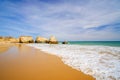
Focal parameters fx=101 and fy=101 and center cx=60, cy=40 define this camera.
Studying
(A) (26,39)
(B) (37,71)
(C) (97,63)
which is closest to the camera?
(B) (37,71)

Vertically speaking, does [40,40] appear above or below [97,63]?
above

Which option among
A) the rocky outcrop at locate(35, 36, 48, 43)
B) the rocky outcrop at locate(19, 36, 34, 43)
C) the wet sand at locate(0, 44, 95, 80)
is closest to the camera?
the wet sand at locate(0, 44, 95, 80)

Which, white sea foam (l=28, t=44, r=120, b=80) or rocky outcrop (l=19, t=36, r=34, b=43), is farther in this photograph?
rocky outcrop (l=19, t=36, r=34, b=43)

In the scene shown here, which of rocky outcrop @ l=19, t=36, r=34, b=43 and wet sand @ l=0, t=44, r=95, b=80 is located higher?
rocky outcrop @ l=19, t=36, r=34, b=43

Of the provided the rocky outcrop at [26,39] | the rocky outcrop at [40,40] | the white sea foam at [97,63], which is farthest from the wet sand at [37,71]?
the rocky outcrop at [26,39]

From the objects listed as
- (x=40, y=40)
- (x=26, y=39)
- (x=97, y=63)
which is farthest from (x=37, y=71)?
(x=26, y=39)

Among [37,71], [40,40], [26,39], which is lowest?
[37,71]

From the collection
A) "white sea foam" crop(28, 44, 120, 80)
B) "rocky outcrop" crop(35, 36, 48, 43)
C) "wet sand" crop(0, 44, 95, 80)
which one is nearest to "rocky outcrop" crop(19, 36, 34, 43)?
"rocky outcrop" crop(35, 36, 48, 43)

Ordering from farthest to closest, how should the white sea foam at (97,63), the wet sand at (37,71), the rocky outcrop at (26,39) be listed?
the rocky outcrop at (26,39) → the white sea foam at (97,63) → the wet sand at (37,71)

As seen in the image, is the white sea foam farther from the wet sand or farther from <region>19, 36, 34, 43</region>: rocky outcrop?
<region>19, 36, 34, 43</region>: rocky outcrop

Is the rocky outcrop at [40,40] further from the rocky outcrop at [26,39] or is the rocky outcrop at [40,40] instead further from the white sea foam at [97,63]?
the white sea foam at [97,63]

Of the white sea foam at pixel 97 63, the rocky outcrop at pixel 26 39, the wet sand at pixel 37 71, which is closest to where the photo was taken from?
the wet sand at pixel 37 71

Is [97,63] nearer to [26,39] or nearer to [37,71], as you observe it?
[37,71]

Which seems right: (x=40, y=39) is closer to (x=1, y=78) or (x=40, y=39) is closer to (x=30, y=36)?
(x=30, y=36)
